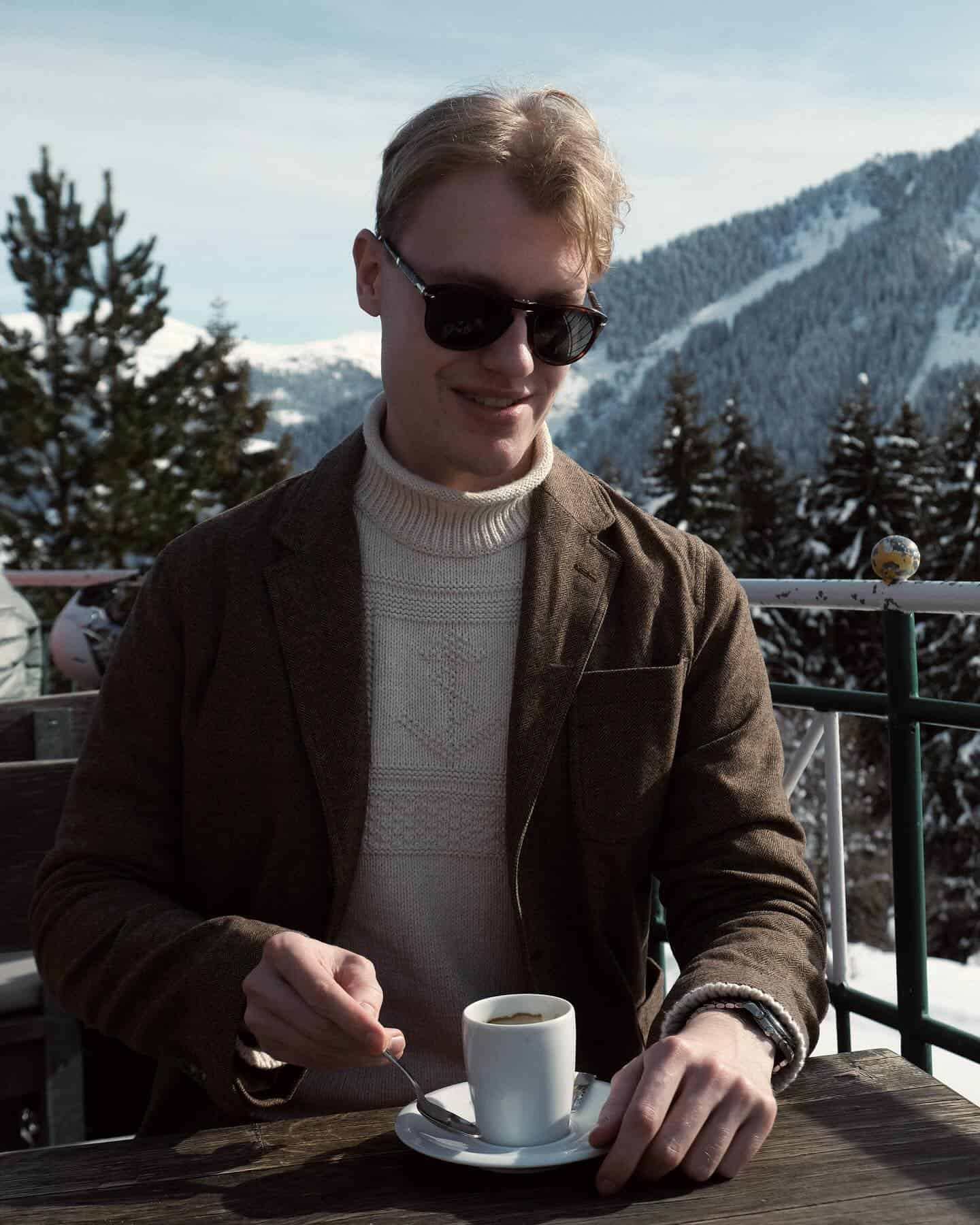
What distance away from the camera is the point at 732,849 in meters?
1.59

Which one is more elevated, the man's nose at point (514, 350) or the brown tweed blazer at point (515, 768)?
the man's nose at point (514, 350)

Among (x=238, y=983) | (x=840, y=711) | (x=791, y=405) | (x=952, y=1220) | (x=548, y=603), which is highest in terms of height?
(x=791, y=405)

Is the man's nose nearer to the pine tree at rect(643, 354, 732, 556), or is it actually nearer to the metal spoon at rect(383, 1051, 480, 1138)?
the metal spoon at rect(383, 1051, 480, 1138)

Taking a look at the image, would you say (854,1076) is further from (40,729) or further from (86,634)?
(86,634)

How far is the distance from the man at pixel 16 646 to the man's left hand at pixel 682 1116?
349 cm

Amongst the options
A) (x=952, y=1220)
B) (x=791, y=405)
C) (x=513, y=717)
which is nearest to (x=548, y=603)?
(x=513, y=717)

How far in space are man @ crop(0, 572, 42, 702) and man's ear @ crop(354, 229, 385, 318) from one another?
111 inches

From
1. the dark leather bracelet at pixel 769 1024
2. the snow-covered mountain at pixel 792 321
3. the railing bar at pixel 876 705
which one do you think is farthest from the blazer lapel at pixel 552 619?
the snow-covered mountain at pixel 792 321

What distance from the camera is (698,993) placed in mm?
1348

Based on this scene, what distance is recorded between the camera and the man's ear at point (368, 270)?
178 cm

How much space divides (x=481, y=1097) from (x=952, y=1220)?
0.37 meters

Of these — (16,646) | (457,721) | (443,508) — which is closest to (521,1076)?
(457,721)

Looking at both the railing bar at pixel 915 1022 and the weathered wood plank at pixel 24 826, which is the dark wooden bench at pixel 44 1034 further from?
the railing bar at pixel 915 1022

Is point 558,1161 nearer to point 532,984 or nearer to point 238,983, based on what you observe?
point 238,983
